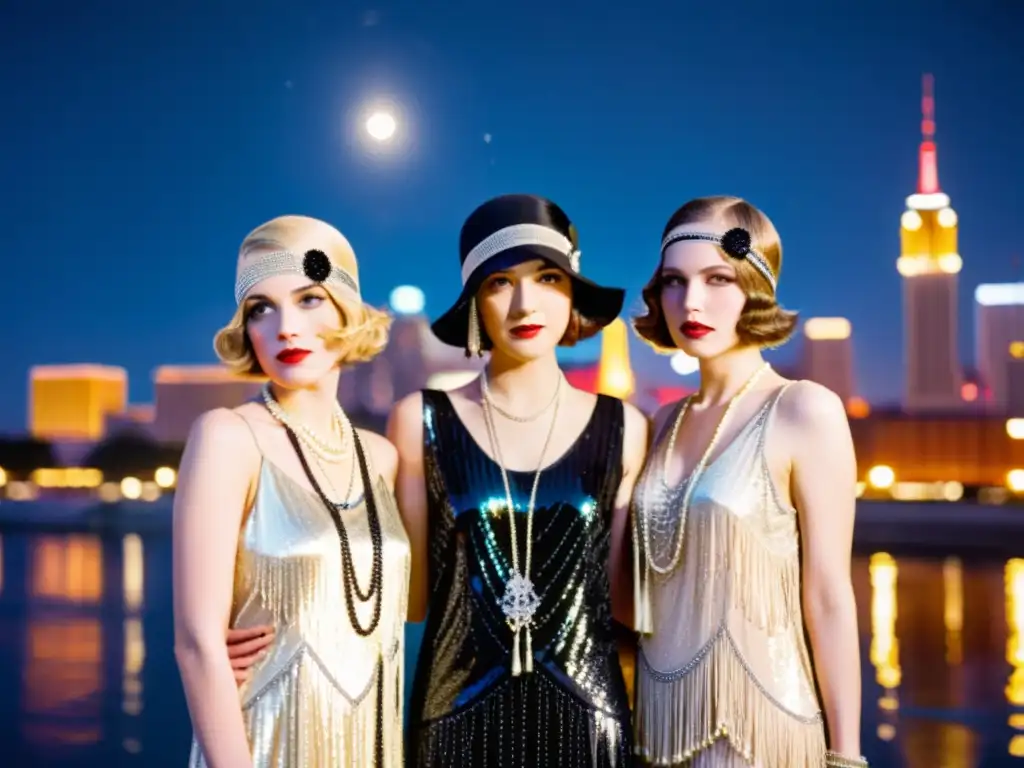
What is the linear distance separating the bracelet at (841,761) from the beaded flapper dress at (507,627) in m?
0.47

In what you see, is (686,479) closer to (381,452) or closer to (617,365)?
(381,452)

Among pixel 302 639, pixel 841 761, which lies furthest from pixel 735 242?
pixel 302 639

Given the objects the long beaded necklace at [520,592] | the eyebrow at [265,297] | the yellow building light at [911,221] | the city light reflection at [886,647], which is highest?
the yellow building light at [911,221]

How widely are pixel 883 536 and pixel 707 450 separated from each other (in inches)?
1047

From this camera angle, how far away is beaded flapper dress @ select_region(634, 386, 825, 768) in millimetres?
2502

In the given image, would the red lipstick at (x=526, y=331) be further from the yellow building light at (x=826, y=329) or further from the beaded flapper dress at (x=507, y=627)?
the yellow building light at (x=826, y=329)

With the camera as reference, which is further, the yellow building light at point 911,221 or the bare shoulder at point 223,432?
the yellow building light at point 911,221

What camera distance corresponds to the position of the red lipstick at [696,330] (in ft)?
8.86

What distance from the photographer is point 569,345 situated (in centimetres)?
300

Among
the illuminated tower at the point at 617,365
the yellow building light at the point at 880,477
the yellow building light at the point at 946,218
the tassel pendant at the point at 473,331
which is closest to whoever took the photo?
the tassel pendant at the point at 473,331

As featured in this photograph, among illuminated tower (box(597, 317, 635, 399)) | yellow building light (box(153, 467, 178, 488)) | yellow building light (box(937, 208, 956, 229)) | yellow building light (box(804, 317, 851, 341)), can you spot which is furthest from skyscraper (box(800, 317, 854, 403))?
yellow building light (box(153, 467, 178, 488))

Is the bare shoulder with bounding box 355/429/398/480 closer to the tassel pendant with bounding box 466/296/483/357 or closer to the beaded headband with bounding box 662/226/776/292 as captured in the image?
the tassel pendant with bounding box 466/296/483/357

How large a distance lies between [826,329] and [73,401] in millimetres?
47603

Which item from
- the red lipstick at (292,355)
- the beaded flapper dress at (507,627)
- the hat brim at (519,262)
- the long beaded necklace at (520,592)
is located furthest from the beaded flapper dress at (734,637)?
the red lipstick at (292,355)
